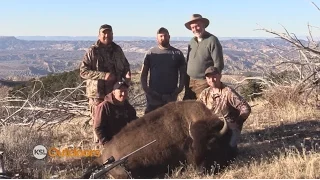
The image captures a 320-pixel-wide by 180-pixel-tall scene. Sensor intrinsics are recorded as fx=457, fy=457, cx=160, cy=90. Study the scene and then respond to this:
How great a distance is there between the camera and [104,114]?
6.38 meters

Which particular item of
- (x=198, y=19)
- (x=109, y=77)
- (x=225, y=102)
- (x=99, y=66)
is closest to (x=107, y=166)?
(x=109, y=77)

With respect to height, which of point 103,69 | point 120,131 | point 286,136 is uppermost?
point 103,69

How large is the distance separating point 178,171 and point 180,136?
551 mm

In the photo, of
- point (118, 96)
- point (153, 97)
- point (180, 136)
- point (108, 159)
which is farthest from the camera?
point (153, 97)

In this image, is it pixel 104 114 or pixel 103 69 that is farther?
pixel 103 69

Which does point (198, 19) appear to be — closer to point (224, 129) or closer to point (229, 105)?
point (229, 105)

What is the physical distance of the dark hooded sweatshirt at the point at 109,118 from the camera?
6.30 metres

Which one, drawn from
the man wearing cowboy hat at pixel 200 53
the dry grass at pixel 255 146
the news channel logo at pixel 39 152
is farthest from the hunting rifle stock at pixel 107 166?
the man wearing cowboy hat at pixel 200 53

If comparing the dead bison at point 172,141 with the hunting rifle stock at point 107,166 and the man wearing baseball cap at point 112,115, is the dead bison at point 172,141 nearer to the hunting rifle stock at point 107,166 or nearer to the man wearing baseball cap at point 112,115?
the hunting rifle stock at point 107,166

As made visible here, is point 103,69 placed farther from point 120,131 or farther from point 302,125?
point 302,125

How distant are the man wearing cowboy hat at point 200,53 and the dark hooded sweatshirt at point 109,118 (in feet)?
5.39

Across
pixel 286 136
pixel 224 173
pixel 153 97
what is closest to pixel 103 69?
pixel 153 97

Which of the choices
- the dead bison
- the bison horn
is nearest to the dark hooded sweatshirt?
the dead bison

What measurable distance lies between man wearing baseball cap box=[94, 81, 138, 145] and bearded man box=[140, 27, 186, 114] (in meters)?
1.29
